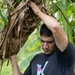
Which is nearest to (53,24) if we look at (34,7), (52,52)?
(34,7)

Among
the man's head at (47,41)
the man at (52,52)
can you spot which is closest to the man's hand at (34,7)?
the man at (52,52)

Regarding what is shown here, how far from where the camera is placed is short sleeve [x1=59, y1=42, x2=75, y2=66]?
4.82 ft

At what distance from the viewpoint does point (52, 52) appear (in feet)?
5.21

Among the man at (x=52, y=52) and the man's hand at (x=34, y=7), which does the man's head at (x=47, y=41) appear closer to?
the man at (x=52, y=52)

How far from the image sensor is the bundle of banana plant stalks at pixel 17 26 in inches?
53.4

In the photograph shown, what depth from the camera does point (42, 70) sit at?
157 cm

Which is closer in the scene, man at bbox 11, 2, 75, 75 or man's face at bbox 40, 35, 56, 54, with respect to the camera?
man at bbox 11, 2, 75, 75

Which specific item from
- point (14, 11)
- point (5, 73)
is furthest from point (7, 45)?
point (5, 73)

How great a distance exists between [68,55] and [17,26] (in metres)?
0.31

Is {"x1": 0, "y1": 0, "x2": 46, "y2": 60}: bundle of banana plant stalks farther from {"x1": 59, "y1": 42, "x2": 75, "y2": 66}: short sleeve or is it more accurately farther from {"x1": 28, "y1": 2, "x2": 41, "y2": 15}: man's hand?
{"x1": 59, "y1": 42, "x2": 75, "y2": 66}: short sleeve

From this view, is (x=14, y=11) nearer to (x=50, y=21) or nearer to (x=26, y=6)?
(x=26, y=6)

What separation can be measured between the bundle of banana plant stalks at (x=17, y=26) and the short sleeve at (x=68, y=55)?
0.68 feet

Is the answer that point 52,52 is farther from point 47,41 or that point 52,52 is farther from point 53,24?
point 53,24

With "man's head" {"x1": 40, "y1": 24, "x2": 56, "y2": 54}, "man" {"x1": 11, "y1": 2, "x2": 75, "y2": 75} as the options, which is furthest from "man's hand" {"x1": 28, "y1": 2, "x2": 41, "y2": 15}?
"man's head" {"x1": 40, "y1": 24, "x2": 56, "y2": 54}
